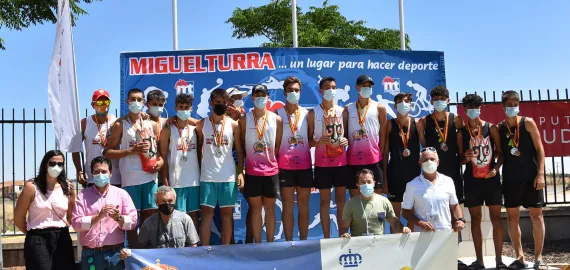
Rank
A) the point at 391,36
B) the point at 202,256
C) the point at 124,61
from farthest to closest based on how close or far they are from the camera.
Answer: the point at 391,36
the point at 124,61
the point at 202,256

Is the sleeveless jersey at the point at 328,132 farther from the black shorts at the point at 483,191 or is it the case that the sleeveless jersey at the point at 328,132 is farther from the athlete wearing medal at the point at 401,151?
the black shorts at the point at 483,191

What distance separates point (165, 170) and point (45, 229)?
4.61 ft

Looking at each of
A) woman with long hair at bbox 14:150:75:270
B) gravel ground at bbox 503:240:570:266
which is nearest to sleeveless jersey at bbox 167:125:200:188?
woman with long hair at bbox 14:150:75:270

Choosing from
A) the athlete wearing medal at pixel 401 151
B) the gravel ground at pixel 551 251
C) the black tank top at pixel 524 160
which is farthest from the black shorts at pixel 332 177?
the gravel ground at pixel 551 251

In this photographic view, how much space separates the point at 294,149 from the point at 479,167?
87.6 inches

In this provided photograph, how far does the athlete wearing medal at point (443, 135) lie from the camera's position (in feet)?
22.1

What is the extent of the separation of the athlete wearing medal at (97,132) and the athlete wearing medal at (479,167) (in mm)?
4145

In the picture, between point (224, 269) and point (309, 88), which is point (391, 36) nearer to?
point (309, 88)

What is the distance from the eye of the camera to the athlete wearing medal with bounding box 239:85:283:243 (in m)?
6.38

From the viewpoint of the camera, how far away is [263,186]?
21.0 ft

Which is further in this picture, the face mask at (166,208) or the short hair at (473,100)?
the short hair at (473,100)

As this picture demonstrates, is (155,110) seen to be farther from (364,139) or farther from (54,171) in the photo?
(364,139)

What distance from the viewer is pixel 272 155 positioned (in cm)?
644

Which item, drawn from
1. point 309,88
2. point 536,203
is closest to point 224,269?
point 309,88
